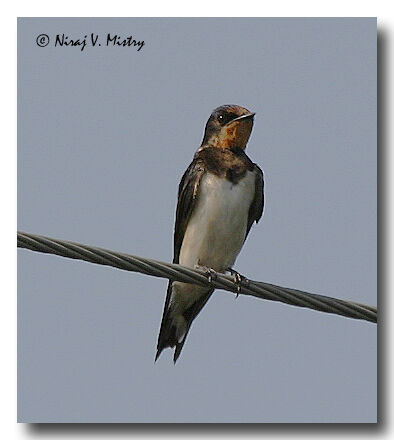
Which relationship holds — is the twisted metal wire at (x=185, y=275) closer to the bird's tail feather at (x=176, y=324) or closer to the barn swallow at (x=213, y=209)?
the barn swallow at (x=213, y=209)

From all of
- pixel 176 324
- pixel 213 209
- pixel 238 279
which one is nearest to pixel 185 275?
pixel 238 279

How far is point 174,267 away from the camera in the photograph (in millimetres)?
3150

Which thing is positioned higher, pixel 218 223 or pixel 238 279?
pixel 218 223

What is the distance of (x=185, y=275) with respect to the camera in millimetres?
3217

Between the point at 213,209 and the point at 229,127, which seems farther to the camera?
the point at 229,127

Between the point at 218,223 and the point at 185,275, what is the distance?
1.06 m

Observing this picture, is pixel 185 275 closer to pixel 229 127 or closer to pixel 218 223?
pixel 218 223

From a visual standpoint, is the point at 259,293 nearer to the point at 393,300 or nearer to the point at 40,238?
the point at 393,300

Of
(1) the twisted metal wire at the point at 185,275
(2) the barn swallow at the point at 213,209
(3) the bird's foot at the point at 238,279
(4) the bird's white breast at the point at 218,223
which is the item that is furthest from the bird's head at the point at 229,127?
(1) the twisted metal wire at the point at 185,275

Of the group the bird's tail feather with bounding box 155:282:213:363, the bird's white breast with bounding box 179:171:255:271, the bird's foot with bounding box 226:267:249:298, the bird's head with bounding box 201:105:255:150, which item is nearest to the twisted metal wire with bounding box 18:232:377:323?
the bird's foot with bounding box 226:267:249:298

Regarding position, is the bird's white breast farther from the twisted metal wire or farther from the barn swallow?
the twisted metal wire

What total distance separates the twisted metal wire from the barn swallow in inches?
20.7
